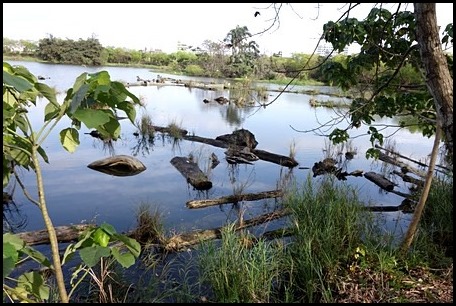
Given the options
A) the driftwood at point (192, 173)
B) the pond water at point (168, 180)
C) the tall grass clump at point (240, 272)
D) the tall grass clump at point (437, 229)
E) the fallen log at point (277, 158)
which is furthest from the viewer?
the fallen log at point (277, 158)

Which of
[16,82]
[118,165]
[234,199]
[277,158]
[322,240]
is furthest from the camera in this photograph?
[277,158]

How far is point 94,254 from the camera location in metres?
0.76

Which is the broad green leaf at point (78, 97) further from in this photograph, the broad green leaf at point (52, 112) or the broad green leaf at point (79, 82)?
the broad green leaf at point (52, 112)

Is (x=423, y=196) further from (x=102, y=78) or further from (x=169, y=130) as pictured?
(x=169, y=130)

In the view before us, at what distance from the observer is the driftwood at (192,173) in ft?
19.5

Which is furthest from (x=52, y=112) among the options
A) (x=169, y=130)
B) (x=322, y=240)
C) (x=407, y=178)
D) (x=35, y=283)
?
(x=169, y=130)

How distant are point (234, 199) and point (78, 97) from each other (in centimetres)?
462

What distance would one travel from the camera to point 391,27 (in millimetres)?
2545

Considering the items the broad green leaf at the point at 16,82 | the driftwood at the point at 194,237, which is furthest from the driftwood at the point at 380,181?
the broad green leaf at the point at 16,82

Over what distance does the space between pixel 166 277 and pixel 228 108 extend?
44.6 feet

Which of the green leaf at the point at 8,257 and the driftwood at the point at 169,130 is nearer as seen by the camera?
the green leaf at the point at 8,257

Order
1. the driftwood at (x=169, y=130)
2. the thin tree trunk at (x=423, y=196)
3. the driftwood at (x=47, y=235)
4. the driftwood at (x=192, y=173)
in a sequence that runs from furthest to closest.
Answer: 1. the driftwood at (x=169, y=130)
2. the driftwood at (x=192, y=173)
3. the driftwood at (x=47, y=235)
4. the thin tree trunk at (x=423, y=196)

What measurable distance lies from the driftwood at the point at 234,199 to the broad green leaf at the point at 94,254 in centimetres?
429

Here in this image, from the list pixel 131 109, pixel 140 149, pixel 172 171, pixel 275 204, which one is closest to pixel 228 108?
pixel 140 149
